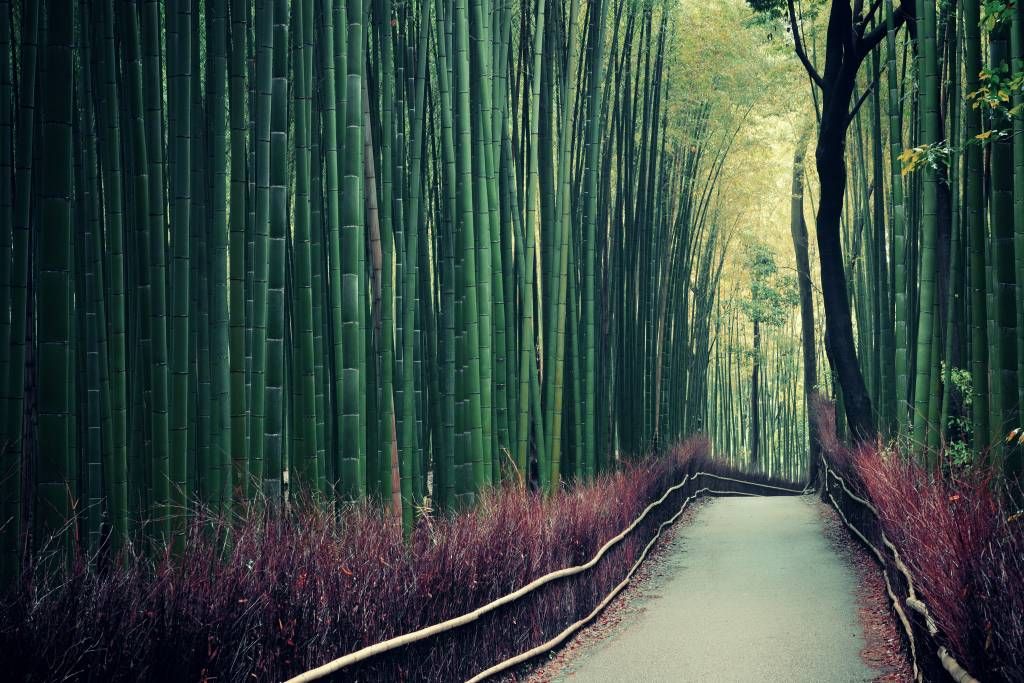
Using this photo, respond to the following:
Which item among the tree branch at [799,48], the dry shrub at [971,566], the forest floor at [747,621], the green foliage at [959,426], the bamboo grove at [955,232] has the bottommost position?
the forest floor at [747,621]

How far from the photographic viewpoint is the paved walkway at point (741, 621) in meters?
4.63

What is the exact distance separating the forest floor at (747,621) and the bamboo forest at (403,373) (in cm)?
4

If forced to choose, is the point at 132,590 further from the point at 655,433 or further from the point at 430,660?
the point at 655,433

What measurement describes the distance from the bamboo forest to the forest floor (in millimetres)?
38

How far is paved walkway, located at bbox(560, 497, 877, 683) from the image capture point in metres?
4.63

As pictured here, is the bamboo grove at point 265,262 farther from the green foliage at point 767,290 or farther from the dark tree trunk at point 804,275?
the green foliage at point 767,290


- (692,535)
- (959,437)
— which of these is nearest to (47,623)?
(959,437)

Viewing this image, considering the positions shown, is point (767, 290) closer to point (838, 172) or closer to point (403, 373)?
point (838, 172)

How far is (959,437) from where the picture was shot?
6008 mm

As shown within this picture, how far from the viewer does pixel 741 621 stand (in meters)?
5.62

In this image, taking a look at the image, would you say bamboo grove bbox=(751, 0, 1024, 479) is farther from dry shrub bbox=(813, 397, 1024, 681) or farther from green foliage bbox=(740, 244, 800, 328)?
green foliage bbox=(740, 244, 800, 328)

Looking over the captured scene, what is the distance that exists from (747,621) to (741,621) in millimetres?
30

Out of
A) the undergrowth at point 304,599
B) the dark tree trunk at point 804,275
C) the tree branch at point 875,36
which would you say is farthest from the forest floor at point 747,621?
the dark tree trunk at point 804,275

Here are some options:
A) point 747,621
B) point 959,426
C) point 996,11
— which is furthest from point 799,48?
point 996,11
